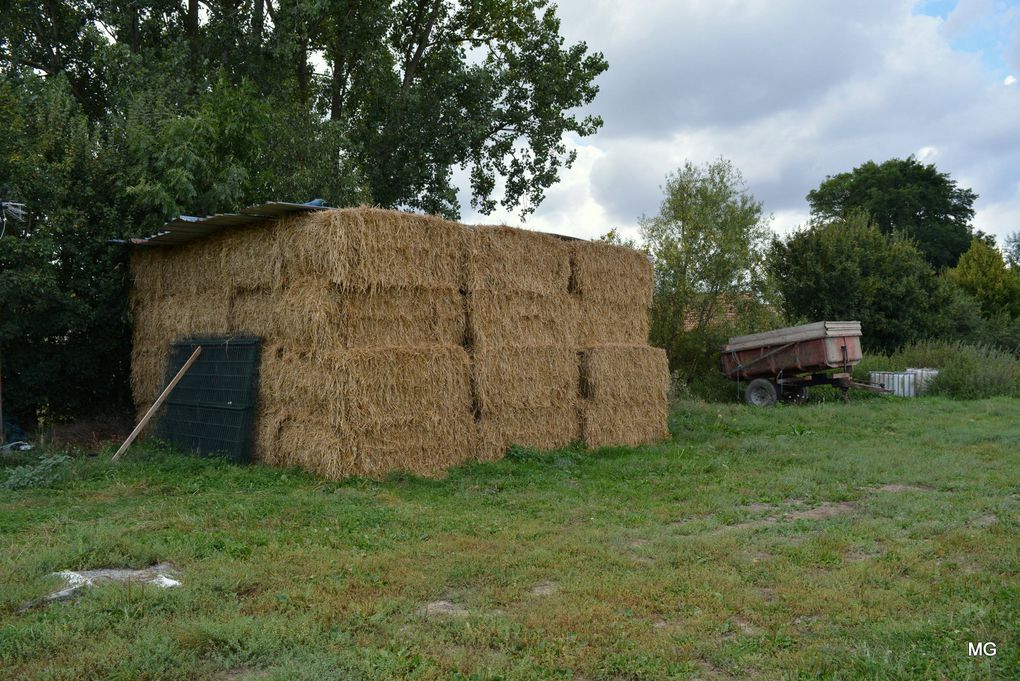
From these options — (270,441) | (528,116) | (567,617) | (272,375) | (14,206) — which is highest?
(528,116)

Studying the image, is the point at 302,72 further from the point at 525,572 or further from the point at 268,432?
the point at 525,572

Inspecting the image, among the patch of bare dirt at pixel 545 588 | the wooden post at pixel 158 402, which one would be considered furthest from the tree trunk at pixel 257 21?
the patch of bare dirt at pixel 545 588

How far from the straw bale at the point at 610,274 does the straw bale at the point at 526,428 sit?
1864 mm

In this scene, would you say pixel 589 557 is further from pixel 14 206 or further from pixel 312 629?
pixel 14 206

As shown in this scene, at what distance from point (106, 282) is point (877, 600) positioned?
37.3ft

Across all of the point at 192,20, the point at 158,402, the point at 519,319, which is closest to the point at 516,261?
the point at 519,319

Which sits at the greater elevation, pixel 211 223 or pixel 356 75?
pixel 356 75

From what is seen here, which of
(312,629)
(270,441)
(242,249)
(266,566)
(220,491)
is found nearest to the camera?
(312,629)

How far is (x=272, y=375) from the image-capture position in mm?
9633

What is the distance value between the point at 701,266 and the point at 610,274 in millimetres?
10361

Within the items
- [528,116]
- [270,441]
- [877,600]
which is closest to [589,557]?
[877,600]

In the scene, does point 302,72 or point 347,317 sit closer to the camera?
point 347,317

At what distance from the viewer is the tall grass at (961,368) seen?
19594mm

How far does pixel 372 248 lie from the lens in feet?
30.5
